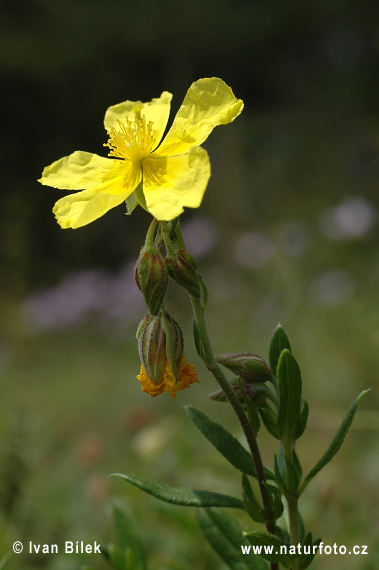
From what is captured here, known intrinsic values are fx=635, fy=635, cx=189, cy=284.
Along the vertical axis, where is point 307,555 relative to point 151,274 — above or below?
below

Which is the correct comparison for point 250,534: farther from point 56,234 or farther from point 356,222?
point 56,234

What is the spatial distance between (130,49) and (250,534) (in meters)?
9.52

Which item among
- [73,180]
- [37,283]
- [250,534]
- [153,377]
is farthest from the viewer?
[37,283]

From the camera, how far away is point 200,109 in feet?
4.45

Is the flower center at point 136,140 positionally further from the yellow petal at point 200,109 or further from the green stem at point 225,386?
the green stem at point 225,386

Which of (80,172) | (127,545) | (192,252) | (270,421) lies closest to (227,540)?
(127,545)

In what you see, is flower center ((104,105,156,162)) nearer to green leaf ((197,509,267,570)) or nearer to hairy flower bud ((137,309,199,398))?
hairy flower bud ((137,309,199,398))

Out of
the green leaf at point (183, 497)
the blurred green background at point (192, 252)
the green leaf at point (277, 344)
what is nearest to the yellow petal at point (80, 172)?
the green leaf at point (277, 344)

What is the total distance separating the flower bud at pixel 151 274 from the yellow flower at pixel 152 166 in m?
0.09

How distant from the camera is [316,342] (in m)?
4.11

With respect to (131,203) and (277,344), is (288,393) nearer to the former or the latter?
(277,344)

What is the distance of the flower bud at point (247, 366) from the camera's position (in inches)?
49.7

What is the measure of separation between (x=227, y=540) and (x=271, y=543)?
352 mm

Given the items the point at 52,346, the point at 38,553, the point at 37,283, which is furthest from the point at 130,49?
the point at 38,553
